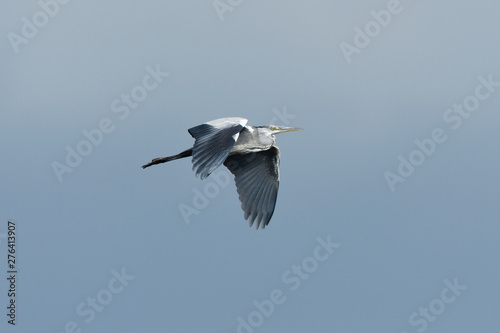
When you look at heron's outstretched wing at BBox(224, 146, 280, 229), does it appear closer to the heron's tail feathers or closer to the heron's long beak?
the heron's long beak

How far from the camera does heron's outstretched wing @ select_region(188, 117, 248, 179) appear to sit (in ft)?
62.7

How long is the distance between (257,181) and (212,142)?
3495mm

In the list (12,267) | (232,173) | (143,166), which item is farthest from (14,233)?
(232,173)

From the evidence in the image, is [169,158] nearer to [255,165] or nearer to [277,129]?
[255,165]

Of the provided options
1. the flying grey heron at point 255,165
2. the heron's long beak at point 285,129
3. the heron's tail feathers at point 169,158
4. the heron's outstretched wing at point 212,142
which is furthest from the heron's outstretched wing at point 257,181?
the heron's outstretched wing at point 212,142

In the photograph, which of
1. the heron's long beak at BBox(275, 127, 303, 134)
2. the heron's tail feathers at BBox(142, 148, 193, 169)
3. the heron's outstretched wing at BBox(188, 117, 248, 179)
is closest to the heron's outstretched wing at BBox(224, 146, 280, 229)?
the heron's long beak at BBox(275, 127, 303, 134)

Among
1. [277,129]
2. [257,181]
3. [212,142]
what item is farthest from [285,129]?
[212,142]

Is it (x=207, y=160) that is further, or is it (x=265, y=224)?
(x=265, y=224)

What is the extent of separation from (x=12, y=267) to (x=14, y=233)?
96 cm

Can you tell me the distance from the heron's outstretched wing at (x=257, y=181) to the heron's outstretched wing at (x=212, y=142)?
212cm

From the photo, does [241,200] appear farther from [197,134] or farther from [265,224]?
[197,134]

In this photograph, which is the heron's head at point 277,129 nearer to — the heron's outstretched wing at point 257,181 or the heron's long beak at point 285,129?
the heron's long beak at point 285,129

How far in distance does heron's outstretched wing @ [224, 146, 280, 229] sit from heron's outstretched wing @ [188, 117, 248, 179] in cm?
212

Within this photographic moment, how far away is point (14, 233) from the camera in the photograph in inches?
917
